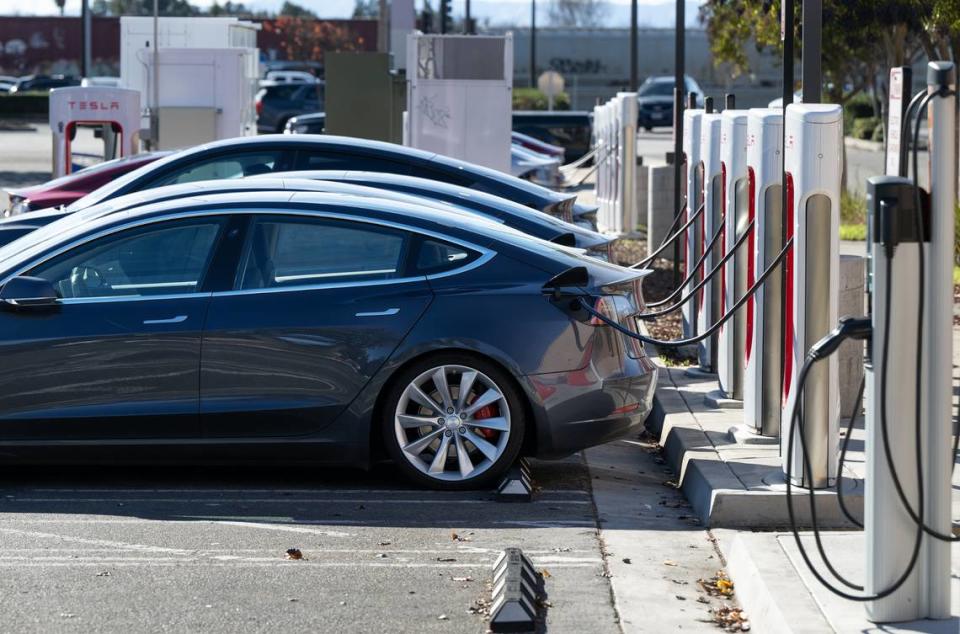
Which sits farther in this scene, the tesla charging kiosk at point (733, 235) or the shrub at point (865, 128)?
the shrub at point (865, 128)

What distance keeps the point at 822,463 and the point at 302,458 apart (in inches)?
98.0

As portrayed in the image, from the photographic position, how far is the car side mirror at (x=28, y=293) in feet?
24.5

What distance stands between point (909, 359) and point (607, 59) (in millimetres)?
66497

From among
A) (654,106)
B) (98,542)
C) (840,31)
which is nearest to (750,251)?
(98,542)

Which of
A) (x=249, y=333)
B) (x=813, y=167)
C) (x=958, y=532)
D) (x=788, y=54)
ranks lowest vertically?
(x=958, y=532)

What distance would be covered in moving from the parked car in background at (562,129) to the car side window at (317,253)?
96.3 ft

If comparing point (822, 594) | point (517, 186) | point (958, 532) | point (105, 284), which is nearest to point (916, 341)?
point (822, 594)

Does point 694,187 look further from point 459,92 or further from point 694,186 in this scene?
point 459,92

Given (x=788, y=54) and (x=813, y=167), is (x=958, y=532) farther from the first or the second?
(x=788, y=54)

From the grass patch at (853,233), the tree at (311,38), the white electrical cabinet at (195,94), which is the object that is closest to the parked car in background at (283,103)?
the white electrical cabinet at (195,94)

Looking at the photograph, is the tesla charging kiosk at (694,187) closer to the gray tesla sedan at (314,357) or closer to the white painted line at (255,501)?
the gray tesla sedan at (314,357)

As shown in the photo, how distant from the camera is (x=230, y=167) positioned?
1211cm

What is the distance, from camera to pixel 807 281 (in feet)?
22.8

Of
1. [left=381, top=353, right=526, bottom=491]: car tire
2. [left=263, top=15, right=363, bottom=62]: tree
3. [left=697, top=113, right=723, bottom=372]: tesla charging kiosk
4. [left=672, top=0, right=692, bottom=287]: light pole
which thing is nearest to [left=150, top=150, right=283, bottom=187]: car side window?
[left=697, top=113, right=723, bottom=372]: tesla charging kiosk
